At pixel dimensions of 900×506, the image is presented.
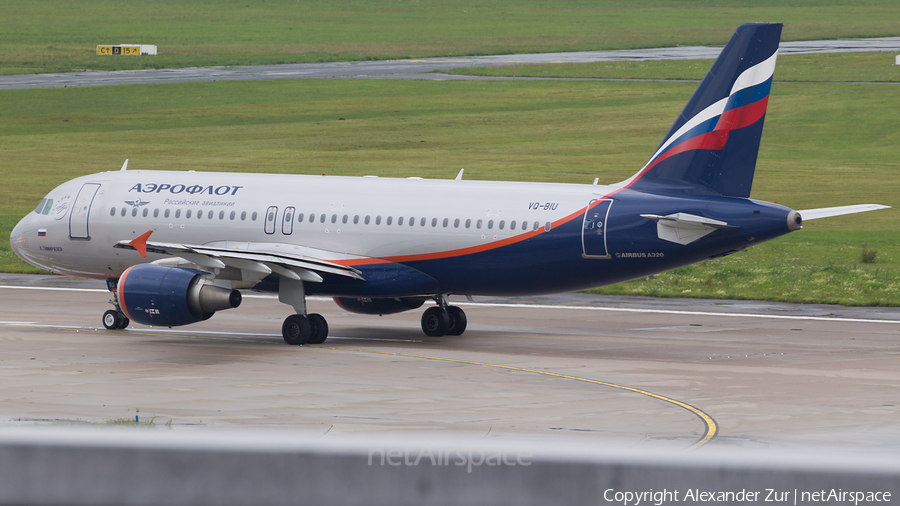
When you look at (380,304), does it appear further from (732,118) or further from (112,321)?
(732,118)

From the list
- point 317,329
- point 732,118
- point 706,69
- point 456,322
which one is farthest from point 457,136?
point 732,118

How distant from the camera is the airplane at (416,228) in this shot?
27469 millimetres

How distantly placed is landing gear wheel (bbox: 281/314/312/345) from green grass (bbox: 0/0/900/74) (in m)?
88.2

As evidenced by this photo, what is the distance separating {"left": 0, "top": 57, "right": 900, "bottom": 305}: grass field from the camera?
2405 inches

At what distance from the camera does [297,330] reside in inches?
1164

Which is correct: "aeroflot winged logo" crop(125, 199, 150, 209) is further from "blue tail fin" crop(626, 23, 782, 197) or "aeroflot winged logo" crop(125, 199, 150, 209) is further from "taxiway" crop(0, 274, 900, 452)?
"blue tail fin" crop(626, 23, 782, 197)

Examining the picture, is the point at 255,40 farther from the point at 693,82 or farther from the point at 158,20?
the point at 693,82

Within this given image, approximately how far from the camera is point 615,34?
142000 mm

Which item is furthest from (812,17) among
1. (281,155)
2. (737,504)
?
(737,504)

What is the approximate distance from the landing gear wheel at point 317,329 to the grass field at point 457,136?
58.8ft

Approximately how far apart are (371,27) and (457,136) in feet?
232

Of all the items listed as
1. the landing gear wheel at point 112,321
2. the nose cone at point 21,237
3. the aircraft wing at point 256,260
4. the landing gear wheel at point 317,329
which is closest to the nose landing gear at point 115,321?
the landing gear wheel at point 112,321

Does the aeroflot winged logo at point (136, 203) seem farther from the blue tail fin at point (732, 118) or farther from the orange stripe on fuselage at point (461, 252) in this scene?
the blue tail fin at point (732, 118)

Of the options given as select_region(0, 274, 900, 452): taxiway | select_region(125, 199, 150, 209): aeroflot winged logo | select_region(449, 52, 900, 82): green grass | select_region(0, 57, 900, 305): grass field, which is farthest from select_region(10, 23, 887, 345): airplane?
select_region(449, 52, 900, 82): green grass
